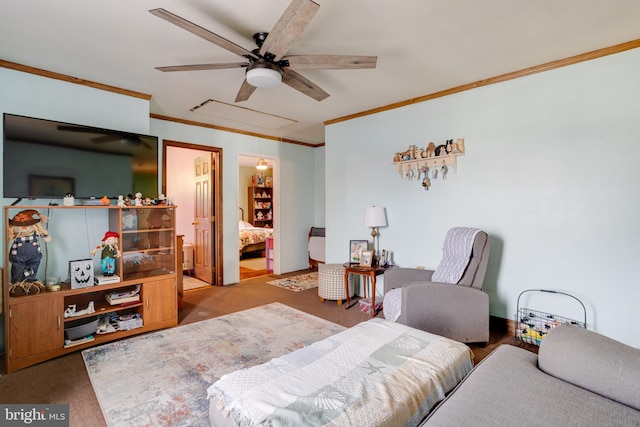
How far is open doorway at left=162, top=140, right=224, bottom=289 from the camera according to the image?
4.75 m

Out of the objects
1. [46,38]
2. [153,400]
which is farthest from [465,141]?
[46,38]

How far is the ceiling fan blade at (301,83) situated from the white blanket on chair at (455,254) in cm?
185

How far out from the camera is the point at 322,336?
2900 mm

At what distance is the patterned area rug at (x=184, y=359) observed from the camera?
1850 mm

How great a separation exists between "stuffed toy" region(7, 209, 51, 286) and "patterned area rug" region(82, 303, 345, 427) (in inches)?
32.1

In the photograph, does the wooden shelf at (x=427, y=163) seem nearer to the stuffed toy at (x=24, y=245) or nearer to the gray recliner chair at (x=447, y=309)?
the gray recliner chair at (x=447, y=309)

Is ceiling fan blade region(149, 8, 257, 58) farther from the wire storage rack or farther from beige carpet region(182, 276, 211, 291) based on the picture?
beige carpet region(182, 276, 211, 291)

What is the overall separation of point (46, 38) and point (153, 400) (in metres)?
2.72

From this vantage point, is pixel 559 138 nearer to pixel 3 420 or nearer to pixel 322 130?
pixel 322 130

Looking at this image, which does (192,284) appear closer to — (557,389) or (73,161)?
(73,161)

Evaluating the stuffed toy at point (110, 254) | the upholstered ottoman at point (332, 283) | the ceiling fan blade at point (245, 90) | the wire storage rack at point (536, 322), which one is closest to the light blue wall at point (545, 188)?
the wire storage rack at point (536, 322)

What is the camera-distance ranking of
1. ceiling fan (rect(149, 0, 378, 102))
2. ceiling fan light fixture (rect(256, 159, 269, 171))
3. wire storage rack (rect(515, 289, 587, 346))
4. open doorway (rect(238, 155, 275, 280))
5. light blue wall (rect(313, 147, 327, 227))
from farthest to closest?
open doorway (rect(238, 155, 275, 280)) → ceiling fan light fixture (rect(256, 159, 269, 171)) → light blue wall (rect(313, 147, 327, 227)) → wire storage rack (rect(515, 289, 587, 346)) → ceiling fan (rect(149, 0, 378, 102))

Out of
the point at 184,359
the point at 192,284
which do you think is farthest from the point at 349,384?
the point at 192,284

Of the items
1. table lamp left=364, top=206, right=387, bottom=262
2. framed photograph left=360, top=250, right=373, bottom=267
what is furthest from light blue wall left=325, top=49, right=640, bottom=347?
framed photograph left=360, top=250, right=373, bottom=267
